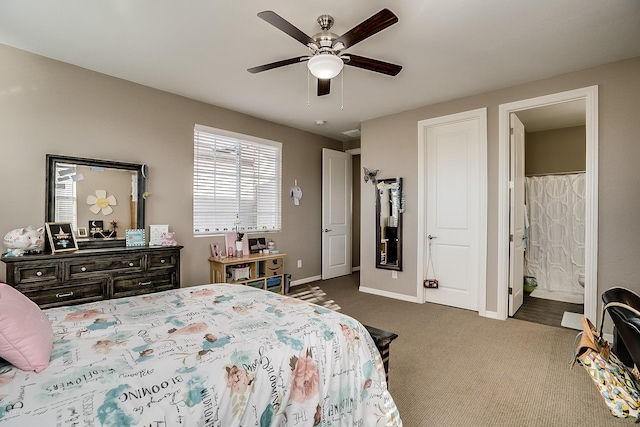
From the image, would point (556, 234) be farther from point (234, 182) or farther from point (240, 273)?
point (234, 182)

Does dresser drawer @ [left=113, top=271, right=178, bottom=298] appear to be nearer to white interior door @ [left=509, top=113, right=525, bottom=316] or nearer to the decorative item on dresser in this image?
the decorative item on dresser

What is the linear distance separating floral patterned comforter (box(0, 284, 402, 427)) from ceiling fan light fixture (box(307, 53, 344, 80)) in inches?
62.6

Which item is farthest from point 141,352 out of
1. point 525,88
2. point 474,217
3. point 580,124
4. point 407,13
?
point 580,124

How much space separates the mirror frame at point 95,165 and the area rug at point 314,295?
89.1 inches

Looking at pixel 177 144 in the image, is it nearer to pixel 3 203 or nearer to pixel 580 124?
pixel 3 203

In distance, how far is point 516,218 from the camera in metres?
3.79

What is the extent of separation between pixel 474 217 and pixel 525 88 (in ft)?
5.05

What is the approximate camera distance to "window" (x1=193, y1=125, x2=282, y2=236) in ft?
13.2

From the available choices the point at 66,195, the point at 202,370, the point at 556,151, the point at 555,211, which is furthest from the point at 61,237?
the point at 556,151

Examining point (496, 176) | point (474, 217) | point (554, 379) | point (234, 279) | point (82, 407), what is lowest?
point (554, 379)

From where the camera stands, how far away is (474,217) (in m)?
3.88

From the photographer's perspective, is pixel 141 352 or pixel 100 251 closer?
pixel 141 352

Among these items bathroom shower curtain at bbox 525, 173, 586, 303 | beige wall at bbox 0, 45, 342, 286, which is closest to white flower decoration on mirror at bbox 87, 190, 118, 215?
beige wall at bbox 0, 45, 342, 286

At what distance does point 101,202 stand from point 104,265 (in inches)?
28.8
